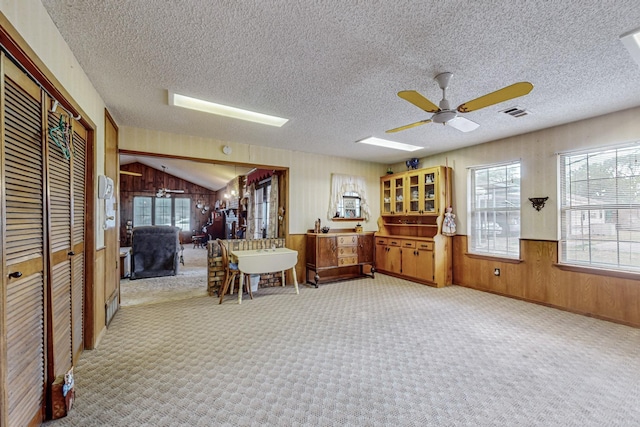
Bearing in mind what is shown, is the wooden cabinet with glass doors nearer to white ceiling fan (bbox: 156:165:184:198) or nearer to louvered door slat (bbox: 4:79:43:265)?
louvered door slat (bbox: 4:79:43:265)

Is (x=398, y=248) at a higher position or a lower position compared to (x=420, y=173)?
lower

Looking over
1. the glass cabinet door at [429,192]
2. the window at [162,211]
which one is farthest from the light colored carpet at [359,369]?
the window at [162,211]

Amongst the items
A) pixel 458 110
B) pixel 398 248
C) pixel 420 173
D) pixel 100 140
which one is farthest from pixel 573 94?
pixel 100 140

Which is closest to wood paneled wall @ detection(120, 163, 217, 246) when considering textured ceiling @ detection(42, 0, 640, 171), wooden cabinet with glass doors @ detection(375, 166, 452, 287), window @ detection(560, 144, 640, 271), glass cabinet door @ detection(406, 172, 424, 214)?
textured ceiling @ detection(42, 0, 640, 171)

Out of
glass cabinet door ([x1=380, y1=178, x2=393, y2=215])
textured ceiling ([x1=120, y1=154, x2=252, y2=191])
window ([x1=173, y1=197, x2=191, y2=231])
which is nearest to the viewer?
glass cabinet door ([x1=380, y1=178, x2=393, y2=215])

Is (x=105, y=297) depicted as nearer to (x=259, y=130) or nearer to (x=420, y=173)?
(x=259, y=130)

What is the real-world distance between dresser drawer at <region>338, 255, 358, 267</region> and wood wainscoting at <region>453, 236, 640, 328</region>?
1.76 m

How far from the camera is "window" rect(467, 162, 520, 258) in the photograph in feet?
13.9

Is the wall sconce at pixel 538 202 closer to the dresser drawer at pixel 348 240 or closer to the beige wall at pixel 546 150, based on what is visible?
the beige wall at pixel 546 150

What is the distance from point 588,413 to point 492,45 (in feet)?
7.96

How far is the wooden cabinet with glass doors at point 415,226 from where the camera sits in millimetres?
4852

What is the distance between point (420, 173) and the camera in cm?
521

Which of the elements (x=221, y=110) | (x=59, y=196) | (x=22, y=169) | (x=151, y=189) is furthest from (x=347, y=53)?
(x=151, y=189)

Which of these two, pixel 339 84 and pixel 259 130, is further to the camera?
pixel 259 130
